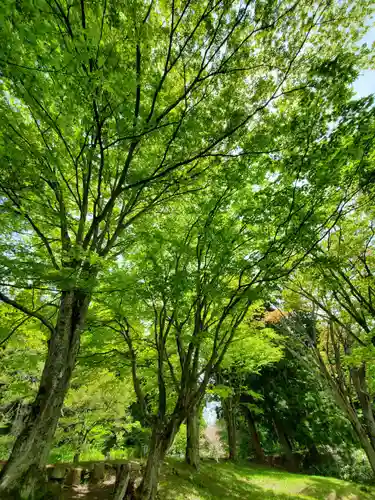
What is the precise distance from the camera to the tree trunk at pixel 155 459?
429cm

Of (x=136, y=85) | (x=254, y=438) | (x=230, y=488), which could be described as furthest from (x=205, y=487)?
(x=254, y=438)

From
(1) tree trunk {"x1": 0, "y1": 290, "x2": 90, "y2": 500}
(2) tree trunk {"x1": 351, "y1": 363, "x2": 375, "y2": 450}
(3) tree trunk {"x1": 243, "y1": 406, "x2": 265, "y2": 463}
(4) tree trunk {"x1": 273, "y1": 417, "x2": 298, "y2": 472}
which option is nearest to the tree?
(1) tree trunk {"x1": 0, "y1": 290, "x2": 90, "y2": 500}

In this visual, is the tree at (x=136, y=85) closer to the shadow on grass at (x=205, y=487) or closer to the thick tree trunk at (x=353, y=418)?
the shadow on grass at (x=205, y=487)

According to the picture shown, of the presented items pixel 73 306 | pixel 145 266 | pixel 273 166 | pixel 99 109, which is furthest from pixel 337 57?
pixel 73 306

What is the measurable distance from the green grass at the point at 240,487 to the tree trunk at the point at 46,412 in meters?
4.52

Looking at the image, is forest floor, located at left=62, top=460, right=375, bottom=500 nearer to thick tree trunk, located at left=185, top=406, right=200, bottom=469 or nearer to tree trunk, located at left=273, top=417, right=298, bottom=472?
thick tree trunk, located at left=185, top=406, right=200, bottom=469

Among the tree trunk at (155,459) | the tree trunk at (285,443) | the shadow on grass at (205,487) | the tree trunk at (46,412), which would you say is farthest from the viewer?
the tree trunk at (285,443)

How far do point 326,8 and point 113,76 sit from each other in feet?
9.71

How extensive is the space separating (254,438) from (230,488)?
12.3 m

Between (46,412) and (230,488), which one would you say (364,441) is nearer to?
(230,488)

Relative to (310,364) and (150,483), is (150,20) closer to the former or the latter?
(150,483)

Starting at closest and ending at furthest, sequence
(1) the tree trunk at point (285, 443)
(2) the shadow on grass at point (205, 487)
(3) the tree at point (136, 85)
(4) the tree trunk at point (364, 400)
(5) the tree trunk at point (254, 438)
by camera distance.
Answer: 1. (3) the tree at point (136, 85)
2. (2) the shadow on grass at point (205, 487)
3. (4) the tree trunk at point (364, 400)
4. (1) the tree trunk at point (285, 443)
5. (5) the tree trunk at point (254, 438)

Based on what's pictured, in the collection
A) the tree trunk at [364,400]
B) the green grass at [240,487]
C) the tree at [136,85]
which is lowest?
the green grass at [240,487]

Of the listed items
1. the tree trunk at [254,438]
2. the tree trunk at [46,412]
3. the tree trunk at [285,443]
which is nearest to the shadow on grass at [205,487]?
the tree trunk at [46,412]
